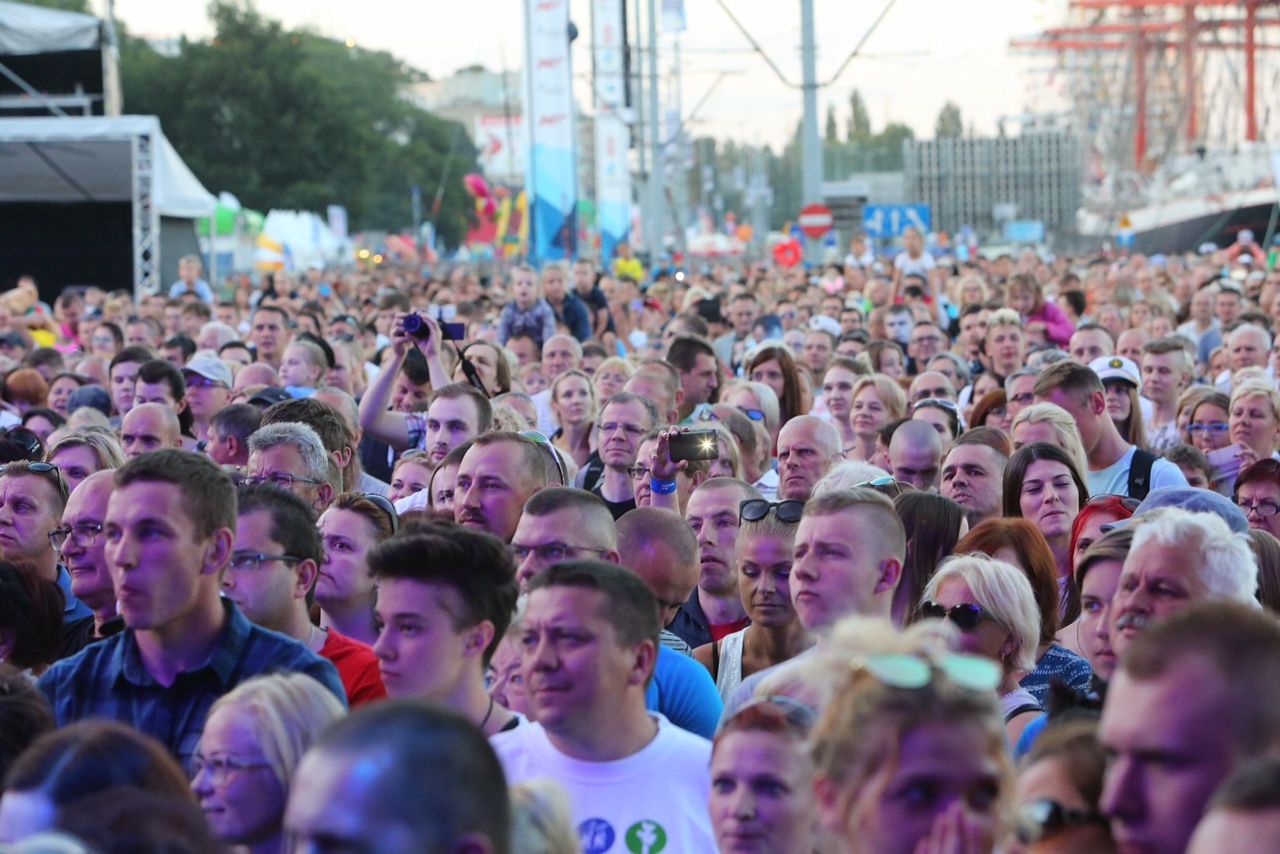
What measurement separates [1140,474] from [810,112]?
1581 cm

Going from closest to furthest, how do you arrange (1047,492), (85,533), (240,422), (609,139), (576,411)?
(85,533) → (1047,492) → (240,422) → (576,411) → (609,139)

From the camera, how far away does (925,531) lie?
6270 mm

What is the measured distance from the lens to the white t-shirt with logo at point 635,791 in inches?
154

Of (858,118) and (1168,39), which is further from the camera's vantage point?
(858,118)

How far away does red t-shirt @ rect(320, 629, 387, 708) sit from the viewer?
4.84 meters

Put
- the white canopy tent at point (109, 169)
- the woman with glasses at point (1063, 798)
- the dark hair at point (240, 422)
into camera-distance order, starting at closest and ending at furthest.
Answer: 1. the woman with glasses at point (1063, 798)
2. the dark hair at point (240, 422)
3. the white canopy tent at point (109, 169)

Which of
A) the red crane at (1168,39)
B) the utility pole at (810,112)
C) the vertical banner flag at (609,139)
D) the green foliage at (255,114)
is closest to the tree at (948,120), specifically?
the red crane at (1168,39)

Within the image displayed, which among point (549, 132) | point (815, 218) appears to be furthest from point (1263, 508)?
point (815, 218)

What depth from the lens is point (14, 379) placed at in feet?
37.2

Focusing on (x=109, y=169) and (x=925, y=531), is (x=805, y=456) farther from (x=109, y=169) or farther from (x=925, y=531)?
(x=109, y=169)

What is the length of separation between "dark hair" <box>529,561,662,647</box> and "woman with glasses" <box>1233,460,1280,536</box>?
3.81m

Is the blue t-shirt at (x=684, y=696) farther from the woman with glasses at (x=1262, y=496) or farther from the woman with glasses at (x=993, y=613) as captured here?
the woman with glasses at (x=1262, y=496)

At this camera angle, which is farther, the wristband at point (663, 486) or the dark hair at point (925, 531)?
the wristband at point (663, 486)

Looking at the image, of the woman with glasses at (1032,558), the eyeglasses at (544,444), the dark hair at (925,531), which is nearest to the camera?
the woman with glasses at (1032,558)
